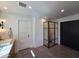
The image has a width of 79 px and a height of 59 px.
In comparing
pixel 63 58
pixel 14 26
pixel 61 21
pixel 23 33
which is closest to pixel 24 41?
pixel 23 33

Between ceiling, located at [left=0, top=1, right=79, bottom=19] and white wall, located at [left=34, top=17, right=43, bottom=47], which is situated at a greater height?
ceiling, located at [left=0, top=1, right=79, bottom=19]

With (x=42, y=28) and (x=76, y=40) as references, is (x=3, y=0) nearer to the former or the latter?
(x=42, y=28)

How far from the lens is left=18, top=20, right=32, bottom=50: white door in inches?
246

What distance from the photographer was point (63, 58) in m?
4.43

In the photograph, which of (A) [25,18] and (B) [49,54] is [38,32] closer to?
(A) [25,18]

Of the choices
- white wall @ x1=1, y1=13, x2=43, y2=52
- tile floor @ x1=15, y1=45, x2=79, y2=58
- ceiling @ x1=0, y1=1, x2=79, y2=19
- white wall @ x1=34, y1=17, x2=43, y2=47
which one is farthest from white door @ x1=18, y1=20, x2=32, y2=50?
ceiling @ x1=0, y1=1, x2=79, y2=19

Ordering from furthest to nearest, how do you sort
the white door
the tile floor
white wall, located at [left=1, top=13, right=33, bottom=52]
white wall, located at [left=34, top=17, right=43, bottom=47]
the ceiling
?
white wall, located at [left=34, top=17, right=43, bottom=47]
the white door
white wall, located at [left=1, top=13, right=33, bottom=52]
the tile floor
the ceiling

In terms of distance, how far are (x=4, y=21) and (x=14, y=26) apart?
734 mm

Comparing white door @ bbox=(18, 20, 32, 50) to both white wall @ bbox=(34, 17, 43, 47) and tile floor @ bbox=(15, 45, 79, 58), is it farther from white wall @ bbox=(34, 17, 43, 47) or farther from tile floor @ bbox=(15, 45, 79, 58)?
tile floor @ bbox=(15, 45, 79, 58)

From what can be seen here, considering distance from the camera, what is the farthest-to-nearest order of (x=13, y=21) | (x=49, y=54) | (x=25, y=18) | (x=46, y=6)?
(x=25, y=18) → (x=13, y=21) → (x=49, y=54) → (x=46, y=6)

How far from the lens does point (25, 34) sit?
6.47m

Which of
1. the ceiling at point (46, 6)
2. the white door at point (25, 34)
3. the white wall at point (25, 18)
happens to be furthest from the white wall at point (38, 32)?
the ceiling at point (46, 6)

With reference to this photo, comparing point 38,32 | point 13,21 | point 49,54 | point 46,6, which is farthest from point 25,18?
point 49,54

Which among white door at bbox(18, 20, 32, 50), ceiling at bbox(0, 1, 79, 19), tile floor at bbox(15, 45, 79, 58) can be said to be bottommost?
Result: tile floor at bbox(15, 45, 79, 58)
